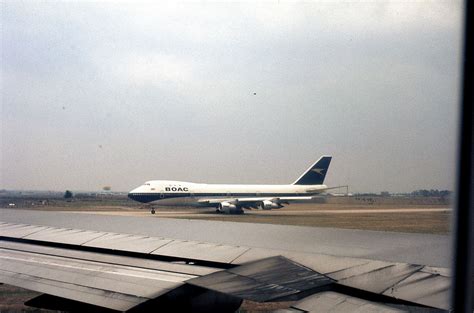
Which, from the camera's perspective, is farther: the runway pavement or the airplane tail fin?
the airplane tail fin

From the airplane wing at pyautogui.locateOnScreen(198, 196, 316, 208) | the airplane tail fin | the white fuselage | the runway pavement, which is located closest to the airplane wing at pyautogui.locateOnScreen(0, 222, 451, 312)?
the runway pavement

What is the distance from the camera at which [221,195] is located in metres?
28.7

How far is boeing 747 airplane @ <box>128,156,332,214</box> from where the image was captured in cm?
2686

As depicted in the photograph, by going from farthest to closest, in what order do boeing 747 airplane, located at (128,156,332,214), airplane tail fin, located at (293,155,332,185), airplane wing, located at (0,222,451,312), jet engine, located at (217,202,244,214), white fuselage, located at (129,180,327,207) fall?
airplane tail fin, located at (293,155,332,185), white fuselage, located at (129,180,327,207), boeing 747 airplane, located at (128,156,332,214), jet engine, located at (217,202,244,214), airplane wing, located at (0,222,451,312)

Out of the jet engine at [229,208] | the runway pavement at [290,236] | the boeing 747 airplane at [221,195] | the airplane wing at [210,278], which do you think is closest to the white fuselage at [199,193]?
the boeing 747 airplane at [221,195]

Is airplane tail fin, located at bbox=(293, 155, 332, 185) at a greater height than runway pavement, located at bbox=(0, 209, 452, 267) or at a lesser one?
greater

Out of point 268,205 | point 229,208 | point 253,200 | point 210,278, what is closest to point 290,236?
point 210,278

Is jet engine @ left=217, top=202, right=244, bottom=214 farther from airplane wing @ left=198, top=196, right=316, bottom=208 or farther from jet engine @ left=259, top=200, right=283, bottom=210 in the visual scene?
jet engine @ left=259, top=200, right=283, bottom=210

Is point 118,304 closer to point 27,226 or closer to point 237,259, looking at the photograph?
point 237,259

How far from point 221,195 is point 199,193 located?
149cm

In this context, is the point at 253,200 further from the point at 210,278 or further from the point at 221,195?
the point at 210,278

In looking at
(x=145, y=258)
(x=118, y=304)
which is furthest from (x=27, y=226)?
(x=118, y=304)

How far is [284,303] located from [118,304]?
0.66 metres

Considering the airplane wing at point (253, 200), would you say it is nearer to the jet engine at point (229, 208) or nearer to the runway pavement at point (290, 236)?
the jet engine at point (229, 208)
